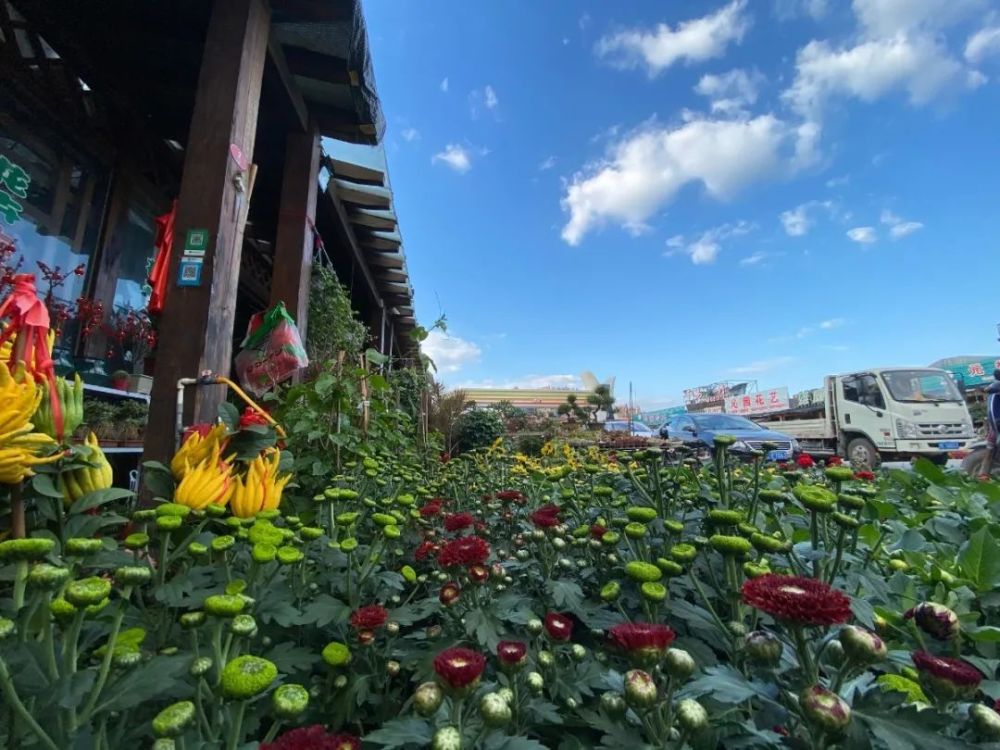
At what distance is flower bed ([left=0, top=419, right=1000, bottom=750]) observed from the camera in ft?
1.63

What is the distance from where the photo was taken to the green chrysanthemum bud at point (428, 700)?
0.52 metres

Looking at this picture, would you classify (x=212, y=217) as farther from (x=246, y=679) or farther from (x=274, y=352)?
(x=246, y=679)

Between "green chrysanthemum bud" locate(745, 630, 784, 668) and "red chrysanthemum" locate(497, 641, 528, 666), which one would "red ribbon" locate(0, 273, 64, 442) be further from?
"green chrysanthemum bud" locate(745, 630, 784, 668)

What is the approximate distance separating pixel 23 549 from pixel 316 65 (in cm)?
289

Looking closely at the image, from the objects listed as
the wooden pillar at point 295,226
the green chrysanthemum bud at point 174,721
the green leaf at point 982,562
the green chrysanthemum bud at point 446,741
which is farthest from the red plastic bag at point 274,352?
the green leaf at point 982,562

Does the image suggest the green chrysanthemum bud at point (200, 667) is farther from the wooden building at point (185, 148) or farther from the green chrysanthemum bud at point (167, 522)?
the wooden building at point (185, 148)

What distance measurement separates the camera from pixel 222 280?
1753mm

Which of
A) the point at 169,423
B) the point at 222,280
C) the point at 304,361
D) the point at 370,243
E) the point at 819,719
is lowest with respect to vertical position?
the point at 819,719

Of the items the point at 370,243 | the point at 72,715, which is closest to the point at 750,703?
the point at 72,715

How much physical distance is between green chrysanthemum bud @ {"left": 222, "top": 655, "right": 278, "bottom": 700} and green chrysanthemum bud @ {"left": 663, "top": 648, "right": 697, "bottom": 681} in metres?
0.45

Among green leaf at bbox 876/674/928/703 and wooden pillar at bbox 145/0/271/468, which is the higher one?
wooden pillar at bbox 145/0/271/468

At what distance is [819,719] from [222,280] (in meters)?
2.05

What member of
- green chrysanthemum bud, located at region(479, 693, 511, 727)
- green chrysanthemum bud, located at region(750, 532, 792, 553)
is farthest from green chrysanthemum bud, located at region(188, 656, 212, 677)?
green chrysanthemum bud, located at region(750, 532, 792, 553)

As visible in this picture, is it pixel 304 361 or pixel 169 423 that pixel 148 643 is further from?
pixel 304 361
